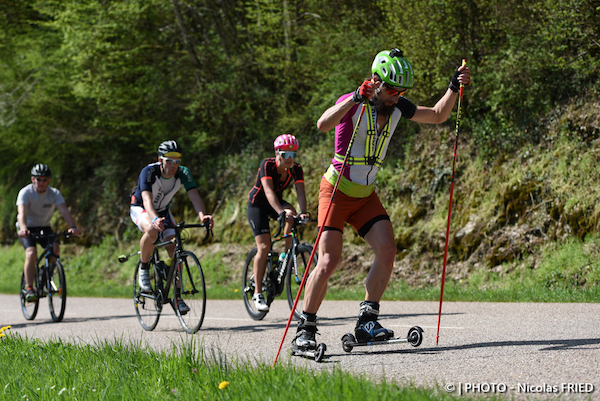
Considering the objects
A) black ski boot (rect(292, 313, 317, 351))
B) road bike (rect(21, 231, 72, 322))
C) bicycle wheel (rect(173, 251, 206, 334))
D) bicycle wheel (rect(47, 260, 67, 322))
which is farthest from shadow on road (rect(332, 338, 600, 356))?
road bike (rect(21, 231, 72, 322))

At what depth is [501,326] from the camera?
6055mm

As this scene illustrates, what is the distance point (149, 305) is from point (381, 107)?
444 centimetres

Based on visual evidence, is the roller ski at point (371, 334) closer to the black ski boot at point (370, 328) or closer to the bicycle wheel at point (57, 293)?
the black ski boot at point (370, 328)

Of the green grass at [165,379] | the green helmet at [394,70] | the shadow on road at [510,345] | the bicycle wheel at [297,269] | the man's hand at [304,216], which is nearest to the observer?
the green grass at [165,379]

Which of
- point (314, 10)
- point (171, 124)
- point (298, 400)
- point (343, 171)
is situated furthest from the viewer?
point (171, 124)

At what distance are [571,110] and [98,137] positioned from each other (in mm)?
15998

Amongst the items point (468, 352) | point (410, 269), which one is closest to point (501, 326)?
point (468, 352)

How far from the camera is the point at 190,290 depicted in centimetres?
734

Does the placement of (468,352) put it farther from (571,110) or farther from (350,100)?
(571,110)

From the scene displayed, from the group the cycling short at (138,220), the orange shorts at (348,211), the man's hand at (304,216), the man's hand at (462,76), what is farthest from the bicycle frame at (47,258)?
the man's hand at (462,76)

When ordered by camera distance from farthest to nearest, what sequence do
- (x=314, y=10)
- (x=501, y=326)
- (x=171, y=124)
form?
(x=171, y=124)
(x=314, y=10)
(x=501, y=326)

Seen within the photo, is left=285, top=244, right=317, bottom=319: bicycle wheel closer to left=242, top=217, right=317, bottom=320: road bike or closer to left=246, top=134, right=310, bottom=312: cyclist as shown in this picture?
left=242, top=217, right=317, bottom=320: road bike

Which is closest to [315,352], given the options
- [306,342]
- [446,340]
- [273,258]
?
[306,342]

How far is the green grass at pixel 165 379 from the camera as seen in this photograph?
331 cm
